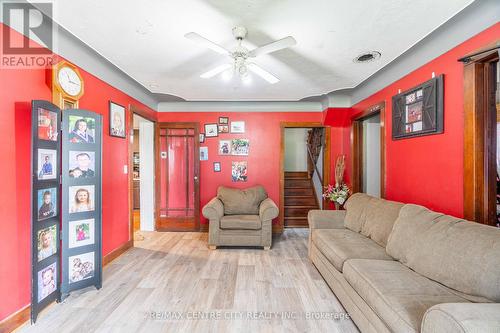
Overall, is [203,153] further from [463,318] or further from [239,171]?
[463,318]

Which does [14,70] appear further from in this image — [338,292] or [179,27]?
[338,292]

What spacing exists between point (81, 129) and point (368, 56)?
318 centimetres

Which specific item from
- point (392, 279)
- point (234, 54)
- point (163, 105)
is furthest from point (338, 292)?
point (163, 105)

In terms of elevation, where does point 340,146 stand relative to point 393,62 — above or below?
below

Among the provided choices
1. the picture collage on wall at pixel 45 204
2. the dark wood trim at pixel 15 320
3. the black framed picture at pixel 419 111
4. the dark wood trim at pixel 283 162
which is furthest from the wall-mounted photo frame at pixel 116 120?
the black framed picture at pixel 419 111

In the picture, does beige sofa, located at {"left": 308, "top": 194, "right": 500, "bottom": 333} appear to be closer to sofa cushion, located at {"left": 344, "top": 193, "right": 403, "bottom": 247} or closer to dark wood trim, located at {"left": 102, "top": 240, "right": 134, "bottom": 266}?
sofa cushion, located at {"left": 344, "top": 193, "right": 403, "bottom": 247}

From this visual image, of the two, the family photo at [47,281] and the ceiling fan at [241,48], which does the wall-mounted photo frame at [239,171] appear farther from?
the family photo at [47,281]

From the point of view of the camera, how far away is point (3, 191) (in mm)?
1898

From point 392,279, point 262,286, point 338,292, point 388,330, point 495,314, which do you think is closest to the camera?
point 495,314

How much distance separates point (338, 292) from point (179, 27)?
284 cm

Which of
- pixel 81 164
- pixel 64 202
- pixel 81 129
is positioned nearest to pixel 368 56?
pixel 81 129

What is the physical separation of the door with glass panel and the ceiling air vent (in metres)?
3.22

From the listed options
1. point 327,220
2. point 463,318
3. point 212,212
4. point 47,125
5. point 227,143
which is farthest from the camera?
point 227,143

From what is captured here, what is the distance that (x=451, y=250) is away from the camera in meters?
1.65
